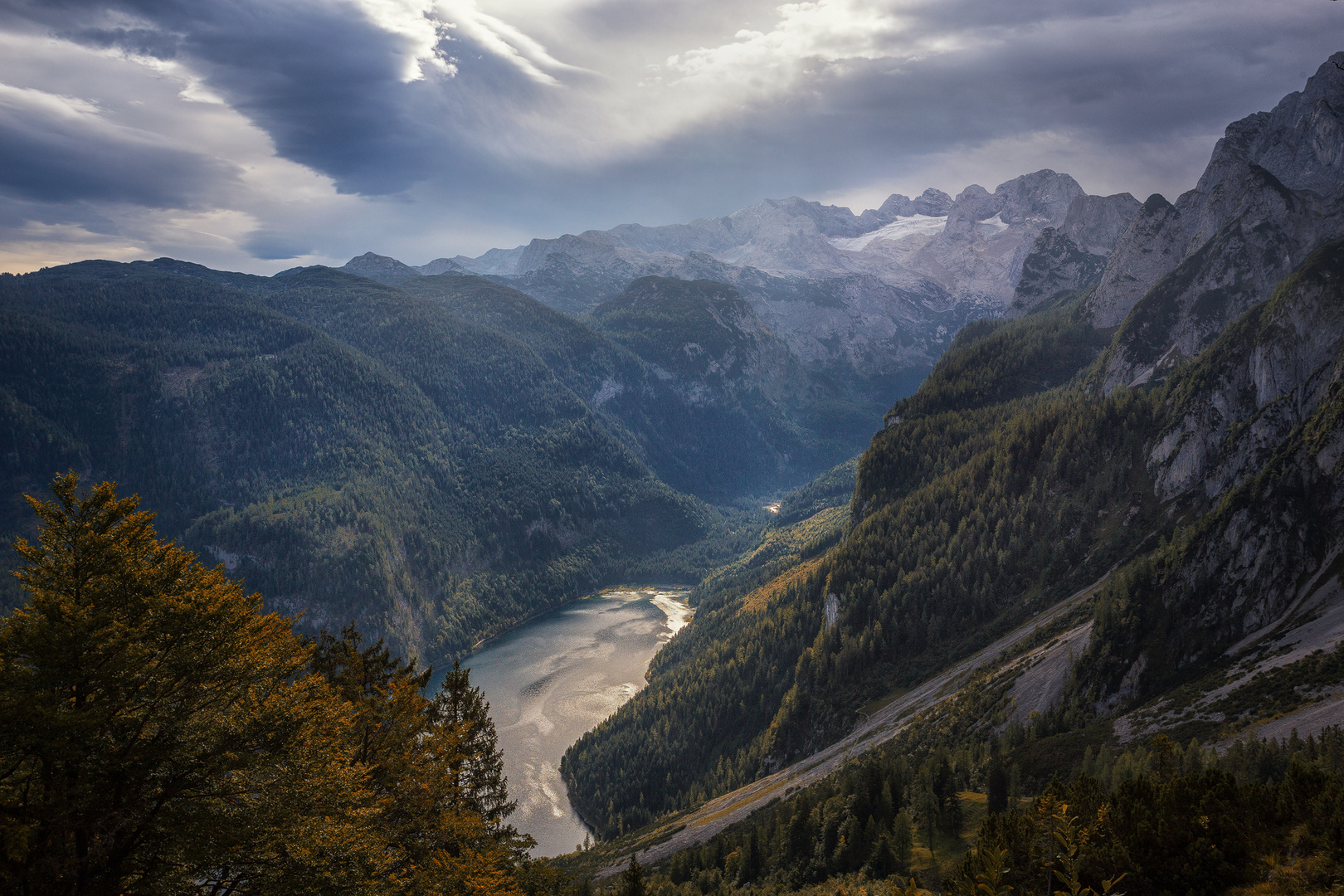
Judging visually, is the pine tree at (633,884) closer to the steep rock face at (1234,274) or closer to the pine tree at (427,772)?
the pine tree at (427,772)

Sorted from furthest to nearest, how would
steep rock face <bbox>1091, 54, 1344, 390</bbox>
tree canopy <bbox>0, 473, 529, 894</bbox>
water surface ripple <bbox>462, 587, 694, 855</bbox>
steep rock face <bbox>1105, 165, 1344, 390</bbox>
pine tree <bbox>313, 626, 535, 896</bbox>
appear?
steep rock face <bbox>1091, 54, 1344, 390</bbox> → steep rock face <bbox>1105, 165, 1344, 390</bbox> → water surface ripple <bbox>462, 587, 694, 855</bbox> → pine tree <bbox>313, 626, 535, 896</bbox> → tree canopy <bbox>0, 473, 529, 894</bbox>

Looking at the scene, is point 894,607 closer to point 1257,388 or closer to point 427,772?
point 1257,388

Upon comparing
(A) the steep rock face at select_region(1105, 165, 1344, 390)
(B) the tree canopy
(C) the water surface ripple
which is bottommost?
(C) the water surface ripple

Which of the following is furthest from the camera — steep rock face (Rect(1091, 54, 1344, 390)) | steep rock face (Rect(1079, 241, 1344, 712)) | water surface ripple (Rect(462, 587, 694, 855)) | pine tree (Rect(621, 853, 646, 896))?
steep rock face (Rect(1091, 54, 1344, 390))

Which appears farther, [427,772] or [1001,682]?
[1001,682]

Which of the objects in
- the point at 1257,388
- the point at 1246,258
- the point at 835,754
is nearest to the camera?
the point at 835,754

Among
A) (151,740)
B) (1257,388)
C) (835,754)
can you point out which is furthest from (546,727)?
(1257,388)

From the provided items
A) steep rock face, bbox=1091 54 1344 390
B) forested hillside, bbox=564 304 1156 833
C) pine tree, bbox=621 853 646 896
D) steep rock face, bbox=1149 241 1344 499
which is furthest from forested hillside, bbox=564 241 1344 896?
steep rock face, bbox=1091 54 1344 390

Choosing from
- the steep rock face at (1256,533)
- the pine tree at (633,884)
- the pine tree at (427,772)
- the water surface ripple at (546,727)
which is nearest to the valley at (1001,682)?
the pine tree at (427,772)

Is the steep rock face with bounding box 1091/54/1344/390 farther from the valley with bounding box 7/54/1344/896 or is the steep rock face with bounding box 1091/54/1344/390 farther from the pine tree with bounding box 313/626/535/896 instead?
the pine tree with bounding box 313/626/535/896

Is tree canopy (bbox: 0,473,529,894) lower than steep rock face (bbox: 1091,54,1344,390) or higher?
lower
